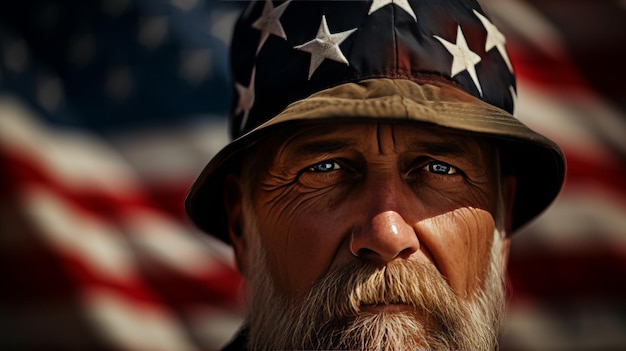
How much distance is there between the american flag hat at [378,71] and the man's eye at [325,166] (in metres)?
0.10

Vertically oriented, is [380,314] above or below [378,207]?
below

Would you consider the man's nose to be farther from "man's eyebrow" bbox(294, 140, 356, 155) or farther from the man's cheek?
"man's eyebrow" bbox(294, 140, 356, 155)

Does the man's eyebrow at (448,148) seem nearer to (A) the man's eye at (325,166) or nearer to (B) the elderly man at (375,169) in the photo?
(B) the elderly man at (375,169)

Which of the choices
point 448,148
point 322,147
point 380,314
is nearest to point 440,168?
point 448,148

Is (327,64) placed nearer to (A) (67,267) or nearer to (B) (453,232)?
(B) (453,232)

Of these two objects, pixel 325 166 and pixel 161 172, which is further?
pixel 161 172

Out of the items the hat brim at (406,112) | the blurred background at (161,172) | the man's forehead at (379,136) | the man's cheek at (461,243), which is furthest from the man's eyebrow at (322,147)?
the blurred background at (161,172)

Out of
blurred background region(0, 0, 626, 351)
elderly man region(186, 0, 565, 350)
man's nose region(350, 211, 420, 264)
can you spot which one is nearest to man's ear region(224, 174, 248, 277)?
elderly man region(186, 0, 565, 350)

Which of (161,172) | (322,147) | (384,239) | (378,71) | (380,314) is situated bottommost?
(161,172)

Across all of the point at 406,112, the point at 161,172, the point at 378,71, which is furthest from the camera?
the point at 161,172

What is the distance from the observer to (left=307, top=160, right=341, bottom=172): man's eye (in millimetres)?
1930

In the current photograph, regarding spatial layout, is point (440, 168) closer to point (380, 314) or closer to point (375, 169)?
point (375, 169)

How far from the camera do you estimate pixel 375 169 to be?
1862 mm

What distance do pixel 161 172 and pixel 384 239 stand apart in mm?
2464
